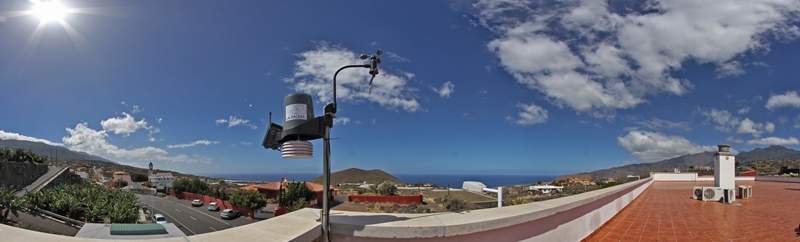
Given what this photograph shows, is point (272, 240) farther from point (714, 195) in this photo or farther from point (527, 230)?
point (714, 195)

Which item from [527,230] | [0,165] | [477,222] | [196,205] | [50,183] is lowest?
[196,205]

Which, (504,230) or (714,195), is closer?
(504,230)

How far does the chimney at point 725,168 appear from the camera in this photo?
888cm

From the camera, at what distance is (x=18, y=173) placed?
94.0 ft

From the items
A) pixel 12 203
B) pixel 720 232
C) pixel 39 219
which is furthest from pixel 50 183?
pixel 720 232

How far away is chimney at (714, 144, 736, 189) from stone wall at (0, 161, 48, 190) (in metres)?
39.0

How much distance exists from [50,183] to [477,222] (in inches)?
1706

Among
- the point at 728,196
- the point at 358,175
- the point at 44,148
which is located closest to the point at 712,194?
the point at 728,196

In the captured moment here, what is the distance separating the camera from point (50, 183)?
31.2m

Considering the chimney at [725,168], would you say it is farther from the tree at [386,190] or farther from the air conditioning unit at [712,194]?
the tree at [386,190]

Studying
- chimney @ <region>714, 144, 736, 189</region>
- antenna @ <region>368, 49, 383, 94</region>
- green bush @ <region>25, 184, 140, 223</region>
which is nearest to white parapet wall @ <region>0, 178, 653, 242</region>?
antenna @ <region>368, 49, 383, 94</region>

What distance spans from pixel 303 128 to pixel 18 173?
4064cm

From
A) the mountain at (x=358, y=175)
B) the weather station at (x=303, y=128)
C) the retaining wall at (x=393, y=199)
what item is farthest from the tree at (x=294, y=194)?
the weather station at (x=303, y=128)

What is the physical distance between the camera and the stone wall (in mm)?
26656
